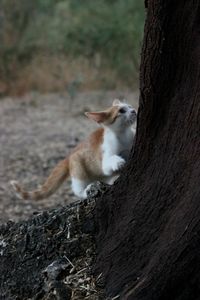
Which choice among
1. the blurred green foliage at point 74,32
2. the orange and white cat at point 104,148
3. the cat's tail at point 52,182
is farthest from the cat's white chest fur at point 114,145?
the blurred green foliage at point 74,32

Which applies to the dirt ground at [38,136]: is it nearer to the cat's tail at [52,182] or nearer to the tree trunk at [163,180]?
the cat's tail at [52,182]

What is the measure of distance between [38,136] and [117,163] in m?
6.41

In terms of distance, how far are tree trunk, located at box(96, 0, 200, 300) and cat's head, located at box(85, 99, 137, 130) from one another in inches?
73.6

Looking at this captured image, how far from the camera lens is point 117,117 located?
6145mm

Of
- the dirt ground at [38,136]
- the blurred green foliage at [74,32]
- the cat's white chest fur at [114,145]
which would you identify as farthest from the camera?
the blurred green foliage at [74,32]

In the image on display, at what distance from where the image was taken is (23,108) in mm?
14969

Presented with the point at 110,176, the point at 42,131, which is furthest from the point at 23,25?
the point at 110,176

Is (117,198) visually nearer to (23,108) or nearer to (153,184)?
(153,184)

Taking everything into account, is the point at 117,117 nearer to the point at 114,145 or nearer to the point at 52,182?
the point at 114,145

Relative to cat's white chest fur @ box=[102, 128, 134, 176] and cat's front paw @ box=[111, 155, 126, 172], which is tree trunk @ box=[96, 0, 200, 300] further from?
cat's white chest fur @ box=[102, 128, 134, 176]

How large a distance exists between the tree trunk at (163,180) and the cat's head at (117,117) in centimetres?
187

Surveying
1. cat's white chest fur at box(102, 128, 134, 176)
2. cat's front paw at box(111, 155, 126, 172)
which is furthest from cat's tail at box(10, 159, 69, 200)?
cat's front paw at box(111, 155, 126, 172)

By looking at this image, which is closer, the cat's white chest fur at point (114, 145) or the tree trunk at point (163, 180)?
the tree trunk at point (163, 180)

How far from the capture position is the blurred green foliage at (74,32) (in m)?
15.6
